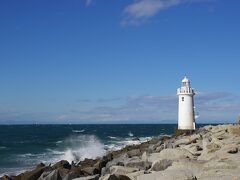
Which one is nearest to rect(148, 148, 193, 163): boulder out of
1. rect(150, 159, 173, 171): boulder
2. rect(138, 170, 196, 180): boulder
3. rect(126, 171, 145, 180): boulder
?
rect(150, 159, 173, 171): boulder

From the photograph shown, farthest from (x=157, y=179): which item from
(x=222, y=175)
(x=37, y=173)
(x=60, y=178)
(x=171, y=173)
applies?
(x=37, y=173)

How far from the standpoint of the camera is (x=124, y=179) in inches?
416

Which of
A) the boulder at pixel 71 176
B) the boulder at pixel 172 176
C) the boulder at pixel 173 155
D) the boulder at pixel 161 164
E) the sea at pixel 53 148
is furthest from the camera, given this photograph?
the sea at pixel 53 148

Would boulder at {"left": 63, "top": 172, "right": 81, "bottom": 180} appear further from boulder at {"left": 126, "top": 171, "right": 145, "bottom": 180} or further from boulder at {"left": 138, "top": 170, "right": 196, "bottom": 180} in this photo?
boulder at {"left": 138, "top": 170, "right": 196, "bottom": 180}

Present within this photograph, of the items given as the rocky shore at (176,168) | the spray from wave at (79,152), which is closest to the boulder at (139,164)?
the rocky shore at (176,168)

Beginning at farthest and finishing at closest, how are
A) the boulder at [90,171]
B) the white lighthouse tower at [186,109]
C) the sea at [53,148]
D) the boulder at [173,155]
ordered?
the white lighthouse tower at [186,109]
the sea at [53,148]
the boulder at [90,171]
the boulder at [173,155]

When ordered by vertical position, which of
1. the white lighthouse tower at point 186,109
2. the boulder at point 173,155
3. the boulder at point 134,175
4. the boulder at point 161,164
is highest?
the white lighthouse tower at point 186,109

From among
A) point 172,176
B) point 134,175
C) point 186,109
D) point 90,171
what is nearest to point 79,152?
point 186,109

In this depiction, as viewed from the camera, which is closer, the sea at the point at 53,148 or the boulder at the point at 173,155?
the boulder at the point at 173,155

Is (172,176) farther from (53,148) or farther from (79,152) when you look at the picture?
(53,148)

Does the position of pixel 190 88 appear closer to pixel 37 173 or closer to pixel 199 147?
pixel 199 147

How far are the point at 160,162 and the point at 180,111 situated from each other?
20.4 metres

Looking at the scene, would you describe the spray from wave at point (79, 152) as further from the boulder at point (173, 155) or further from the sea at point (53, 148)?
the boulder at point (173, 155)

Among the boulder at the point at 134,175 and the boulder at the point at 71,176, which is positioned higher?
the boulder at the point at 134,175
